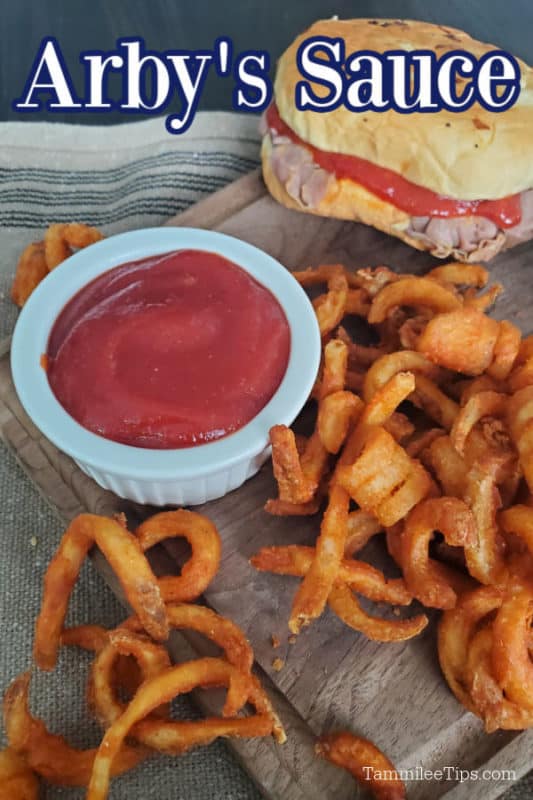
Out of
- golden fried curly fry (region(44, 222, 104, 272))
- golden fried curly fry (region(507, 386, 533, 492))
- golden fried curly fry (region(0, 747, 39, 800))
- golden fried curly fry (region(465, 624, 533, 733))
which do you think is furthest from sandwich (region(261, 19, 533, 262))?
golden fried curly fry (region(0, 747, 39, 800))

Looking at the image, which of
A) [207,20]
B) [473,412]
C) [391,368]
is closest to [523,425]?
[473,412]

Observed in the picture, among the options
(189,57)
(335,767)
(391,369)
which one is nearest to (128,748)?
(335,767)

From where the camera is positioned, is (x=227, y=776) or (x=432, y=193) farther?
(x=432, y=193)

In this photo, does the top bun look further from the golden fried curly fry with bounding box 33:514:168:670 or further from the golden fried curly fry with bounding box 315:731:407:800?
the golden fried curly fry with bounding box 315:731:407:800

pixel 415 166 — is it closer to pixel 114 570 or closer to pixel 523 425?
pixel 523 425

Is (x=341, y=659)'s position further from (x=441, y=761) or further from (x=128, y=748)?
(x=128, y=748)

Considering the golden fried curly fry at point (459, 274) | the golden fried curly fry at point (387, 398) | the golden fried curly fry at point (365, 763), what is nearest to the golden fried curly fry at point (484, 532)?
the golden fried curly fry at point (387, 398)
